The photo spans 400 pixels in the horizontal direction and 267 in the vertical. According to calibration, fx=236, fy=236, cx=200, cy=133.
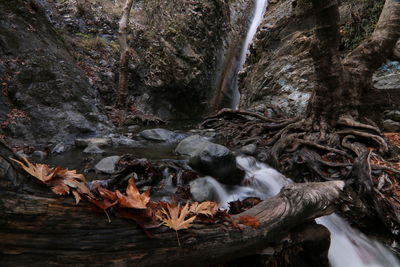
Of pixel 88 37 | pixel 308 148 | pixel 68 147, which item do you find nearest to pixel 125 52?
pixel 88 37

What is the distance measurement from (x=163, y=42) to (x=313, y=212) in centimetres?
1297

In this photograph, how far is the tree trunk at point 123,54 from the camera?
407 inches

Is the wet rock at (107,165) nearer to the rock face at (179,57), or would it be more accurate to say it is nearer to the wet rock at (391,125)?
the wet rock at (391,125)

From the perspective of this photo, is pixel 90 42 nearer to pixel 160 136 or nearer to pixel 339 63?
pixel 160 136

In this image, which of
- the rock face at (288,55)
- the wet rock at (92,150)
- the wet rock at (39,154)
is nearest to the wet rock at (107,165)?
the wet rock at (92,150)

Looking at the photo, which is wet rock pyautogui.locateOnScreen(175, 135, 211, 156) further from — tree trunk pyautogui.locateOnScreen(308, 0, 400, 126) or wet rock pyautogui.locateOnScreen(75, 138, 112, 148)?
tree trunk pyautogui.locateOnScreen(308, 0, 400, 126)

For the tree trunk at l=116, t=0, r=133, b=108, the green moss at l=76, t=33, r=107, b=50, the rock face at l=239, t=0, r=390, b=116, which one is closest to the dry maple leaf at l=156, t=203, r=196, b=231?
the rock face at l=239, t=0, r=390, b=116

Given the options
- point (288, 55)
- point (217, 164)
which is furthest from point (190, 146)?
point (288, 55)

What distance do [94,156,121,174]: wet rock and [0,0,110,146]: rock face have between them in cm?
196

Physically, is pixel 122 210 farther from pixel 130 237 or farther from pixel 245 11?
pixel 245 11

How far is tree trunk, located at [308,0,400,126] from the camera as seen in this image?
449 cm

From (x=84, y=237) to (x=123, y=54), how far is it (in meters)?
10.6

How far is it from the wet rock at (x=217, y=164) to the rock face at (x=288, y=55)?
4625 millimetres

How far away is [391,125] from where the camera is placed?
5668 millimetres
